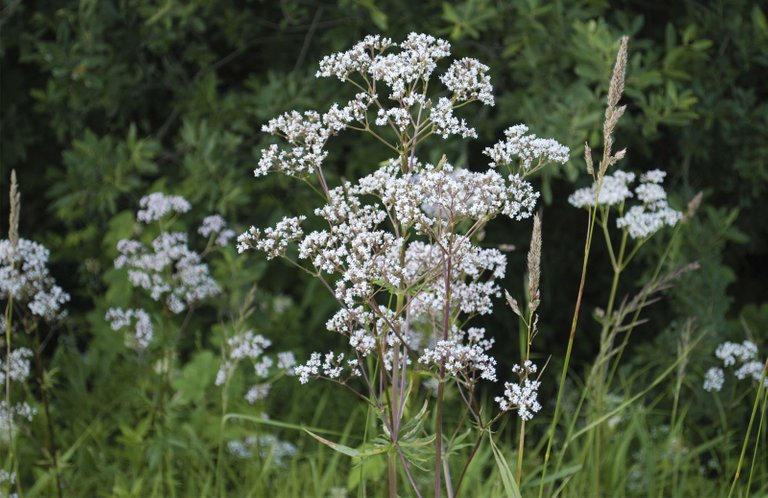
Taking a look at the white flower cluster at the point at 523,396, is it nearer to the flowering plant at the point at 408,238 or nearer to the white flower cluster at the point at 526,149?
the flowering plant at the point at 408,238

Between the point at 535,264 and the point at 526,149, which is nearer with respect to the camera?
the point at 535,264

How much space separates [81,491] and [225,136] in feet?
5.53

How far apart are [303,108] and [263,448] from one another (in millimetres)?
1643

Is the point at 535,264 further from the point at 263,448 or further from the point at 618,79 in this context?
the point at 263,448

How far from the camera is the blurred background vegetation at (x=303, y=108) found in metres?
4.14

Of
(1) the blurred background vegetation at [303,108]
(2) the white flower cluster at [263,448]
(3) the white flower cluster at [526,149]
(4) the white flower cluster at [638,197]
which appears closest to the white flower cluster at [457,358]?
(3) the white flower cluster at [526,149]

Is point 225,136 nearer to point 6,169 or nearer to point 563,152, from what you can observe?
point 6,169

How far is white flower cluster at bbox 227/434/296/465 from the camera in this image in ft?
12.2

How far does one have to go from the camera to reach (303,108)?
4422 mm

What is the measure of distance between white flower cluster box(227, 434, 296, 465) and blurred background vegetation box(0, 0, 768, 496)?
0.14 metres

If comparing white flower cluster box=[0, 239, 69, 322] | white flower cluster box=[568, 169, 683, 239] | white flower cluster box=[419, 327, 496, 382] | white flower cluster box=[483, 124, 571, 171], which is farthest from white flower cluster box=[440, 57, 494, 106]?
white flower cluster box=[0, 239, 69, 322]

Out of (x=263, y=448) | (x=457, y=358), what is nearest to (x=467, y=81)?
(x=457, y=358)

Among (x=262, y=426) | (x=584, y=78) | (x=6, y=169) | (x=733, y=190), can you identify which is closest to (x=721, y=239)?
(x=733, y=190)

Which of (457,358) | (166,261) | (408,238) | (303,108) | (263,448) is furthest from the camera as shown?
(303,108)
